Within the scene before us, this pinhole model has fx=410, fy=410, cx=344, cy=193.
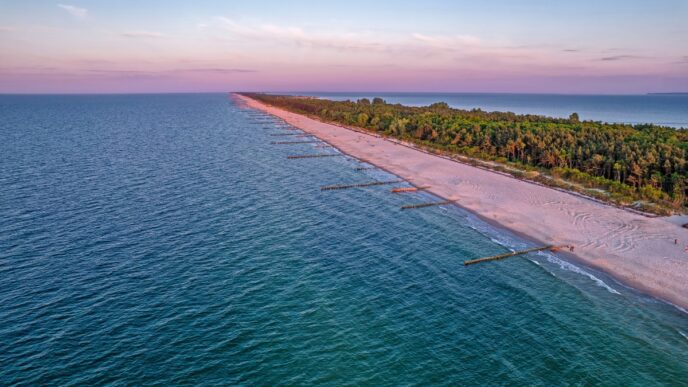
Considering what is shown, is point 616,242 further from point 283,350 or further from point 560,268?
point 283,350

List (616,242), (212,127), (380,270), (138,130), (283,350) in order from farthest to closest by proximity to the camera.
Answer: (212,127) < (138,130) < (616,242) < (380,270) < (283,350)

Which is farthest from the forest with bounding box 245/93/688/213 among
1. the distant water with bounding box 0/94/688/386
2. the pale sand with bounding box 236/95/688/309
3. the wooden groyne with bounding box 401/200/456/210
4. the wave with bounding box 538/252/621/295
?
the distant water with bounding box 0/94/688/386

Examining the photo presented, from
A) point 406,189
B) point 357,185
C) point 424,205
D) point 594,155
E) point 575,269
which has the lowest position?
point 575,269

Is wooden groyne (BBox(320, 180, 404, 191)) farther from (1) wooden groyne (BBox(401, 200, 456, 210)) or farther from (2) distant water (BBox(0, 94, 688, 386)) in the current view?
(1) wooden groyne (BBox(401, 200, 456, 210))

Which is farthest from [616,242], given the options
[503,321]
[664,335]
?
[503,321]

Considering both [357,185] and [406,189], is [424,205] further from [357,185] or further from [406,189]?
[357,185]

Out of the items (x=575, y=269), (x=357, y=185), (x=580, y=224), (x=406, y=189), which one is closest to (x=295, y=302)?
(x=575, y=269)
